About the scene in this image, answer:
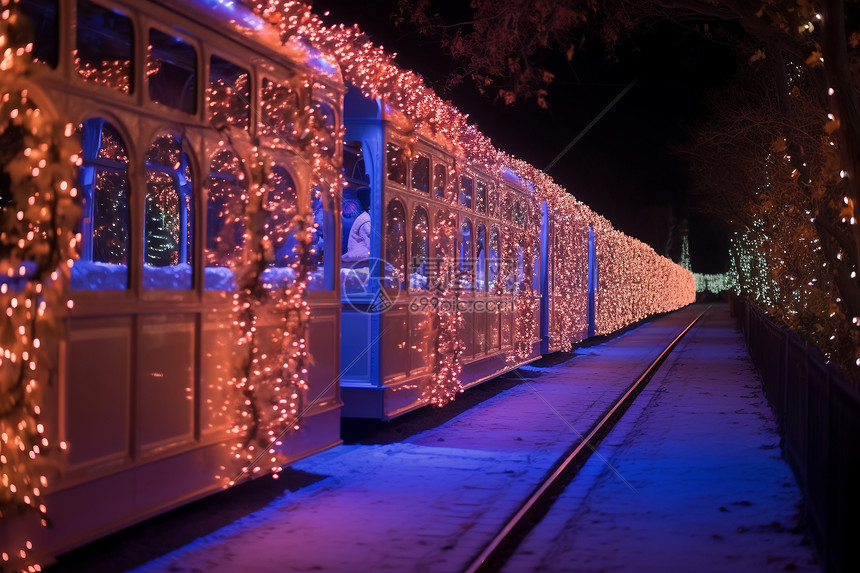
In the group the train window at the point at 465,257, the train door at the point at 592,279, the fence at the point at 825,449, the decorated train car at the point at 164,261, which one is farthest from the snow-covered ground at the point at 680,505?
the train door at the point at 592,279

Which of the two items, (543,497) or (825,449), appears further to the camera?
(543,497)

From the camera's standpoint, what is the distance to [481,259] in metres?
14.2

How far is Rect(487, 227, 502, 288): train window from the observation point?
48.0ft

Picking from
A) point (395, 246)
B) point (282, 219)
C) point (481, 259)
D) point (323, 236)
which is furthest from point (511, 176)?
point (282, 219)

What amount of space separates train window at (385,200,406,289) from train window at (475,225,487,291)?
3.34 m

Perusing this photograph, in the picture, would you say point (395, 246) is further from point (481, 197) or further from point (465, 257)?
point (481, 197)

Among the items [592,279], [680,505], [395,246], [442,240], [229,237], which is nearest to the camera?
[229,237]

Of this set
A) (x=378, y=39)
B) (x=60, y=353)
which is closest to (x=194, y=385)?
(x=60, y=353)

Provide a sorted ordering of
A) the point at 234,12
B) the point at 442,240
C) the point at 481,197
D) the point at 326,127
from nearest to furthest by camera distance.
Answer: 1. the point at 234,12
2. the point at 326,127
3. the point at 442,240
4. the point at 481,197

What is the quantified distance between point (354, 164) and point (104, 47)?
451 centimetres

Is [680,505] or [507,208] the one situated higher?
[507,208]

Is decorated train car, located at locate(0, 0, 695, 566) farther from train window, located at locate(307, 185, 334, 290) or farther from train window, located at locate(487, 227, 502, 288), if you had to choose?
train window, located at locate(487, 227, 502, 288)

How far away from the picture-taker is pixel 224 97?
684 centimetres

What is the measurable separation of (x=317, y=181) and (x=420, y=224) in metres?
3.21
